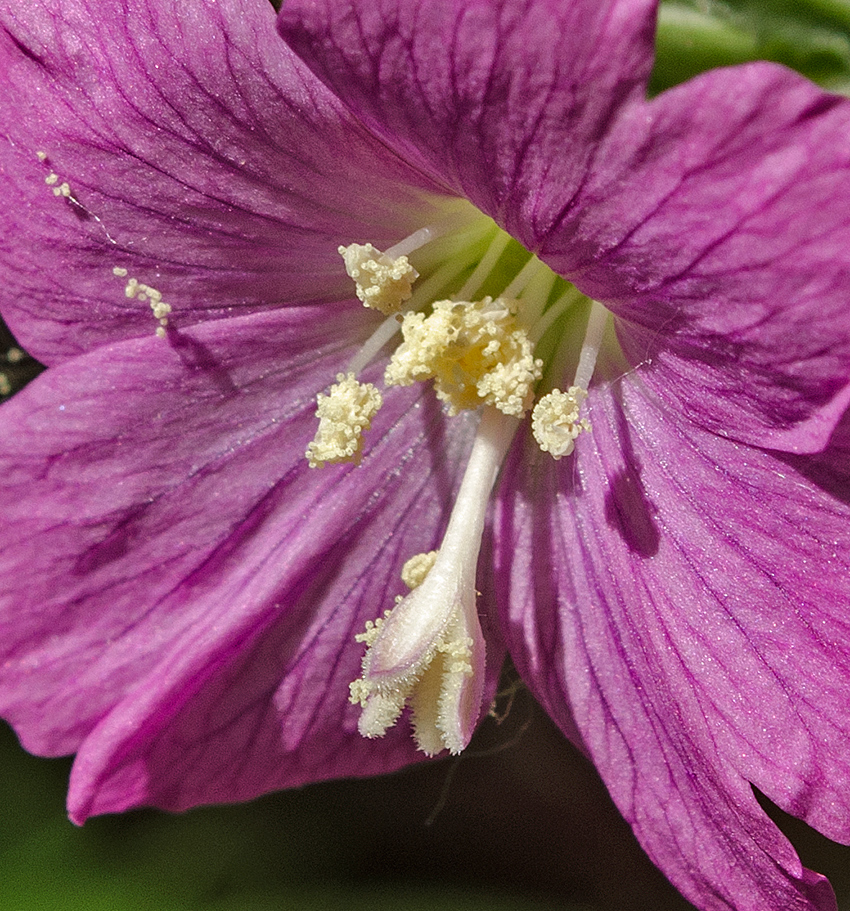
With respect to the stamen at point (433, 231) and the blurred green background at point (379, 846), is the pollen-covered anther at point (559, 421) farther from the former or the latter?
the blurred green background at point (379, 846)

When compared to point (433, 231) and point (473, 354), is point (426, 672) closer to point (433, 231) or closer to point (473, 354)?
point (473, 354)

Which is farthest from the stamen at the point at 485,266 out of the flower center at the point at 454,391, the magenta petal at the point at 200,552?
the magenta petal at the point at 200,552

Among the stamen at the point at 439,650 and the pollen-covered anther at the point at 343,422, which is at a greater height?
the pollen-covered anther at the point at 343,422

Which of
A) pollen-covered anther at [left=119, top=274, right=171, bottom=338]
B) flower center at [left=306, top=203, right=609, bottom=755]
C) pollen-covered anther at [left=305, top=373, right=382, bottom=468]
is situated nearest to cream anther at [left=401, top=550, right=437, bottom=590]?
flower center at [left=306, top=203, right=609, bottom=755]

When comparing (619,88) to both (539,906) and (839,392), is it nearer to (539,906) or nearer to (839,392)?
(839,392)

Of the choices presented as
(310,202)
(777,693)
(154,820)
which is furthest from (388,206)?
(154,820)

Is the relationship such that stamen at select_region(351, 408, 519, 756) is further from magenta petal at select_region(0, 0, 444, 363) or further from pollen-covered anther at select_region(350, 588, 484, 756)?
magenta petal at select_region(0, 0, 444, 363)
